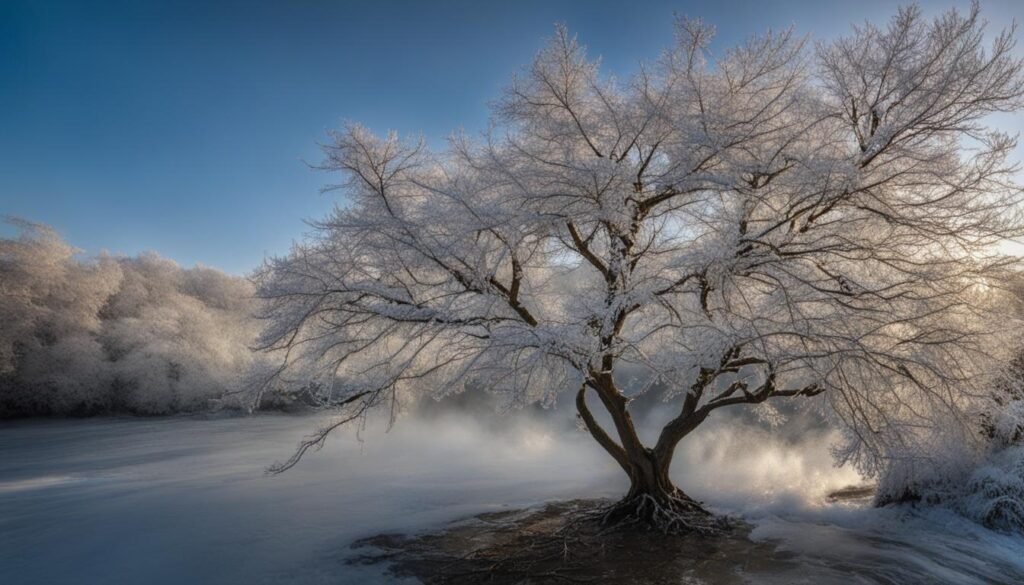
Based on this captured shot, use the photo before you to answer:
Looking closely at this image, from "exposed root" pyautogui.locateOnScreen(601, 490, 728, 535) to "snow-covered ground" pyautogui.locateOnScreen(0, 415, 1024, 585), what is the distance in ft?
2.65

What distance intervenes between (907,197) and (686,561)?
5.70m

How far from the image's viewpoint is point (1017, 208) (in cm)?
644

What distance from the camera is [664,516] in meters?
7.96

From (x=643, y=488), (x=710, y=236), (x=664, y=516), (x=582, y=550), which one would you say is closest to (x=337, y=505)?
(x=582, y=550)

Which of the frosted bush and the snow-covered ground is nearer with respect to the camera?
the snow-covered ground

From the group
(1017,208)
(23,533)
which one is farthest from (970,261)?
(23,533)

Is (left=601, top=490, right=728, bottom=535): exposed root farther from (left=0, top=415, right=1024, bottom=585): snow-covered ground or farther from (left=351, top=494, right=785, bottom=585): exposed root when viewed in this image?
(left=0, top=415, right=1024, bottom=585): snow-covered ground

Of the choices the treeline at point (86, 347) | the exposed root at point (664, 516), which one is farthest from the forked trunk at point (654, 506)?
the treeline at point (86, 347)

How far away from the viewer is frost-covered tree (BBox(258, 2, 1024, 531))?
252 inches

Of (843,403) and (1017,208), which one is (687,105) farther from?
(843,403)

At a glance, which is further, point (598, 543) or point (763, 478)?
point (763, 478)

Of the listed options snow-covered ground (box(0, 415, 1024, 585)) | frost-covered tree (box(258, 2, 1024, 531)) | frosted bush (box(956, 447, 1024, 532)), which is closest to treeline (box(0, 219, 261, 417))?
snow-covered ground (box(0, 415, 1024, 585))

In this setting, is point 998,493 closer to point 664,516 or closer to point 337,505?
point 664,516

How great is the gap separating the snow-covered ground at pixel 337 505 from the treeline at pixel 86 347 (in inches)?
300
